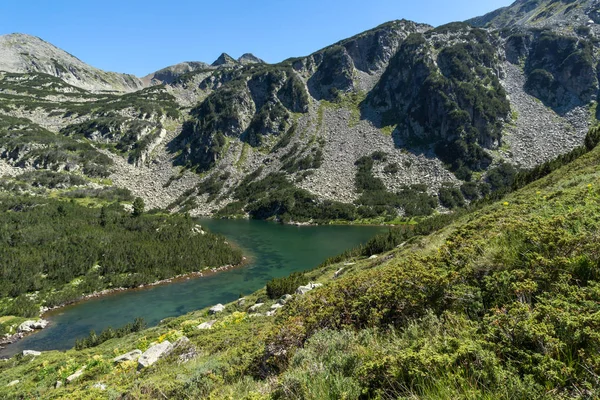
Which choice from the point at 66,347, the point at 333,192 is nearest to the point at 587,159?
the point at 66,347

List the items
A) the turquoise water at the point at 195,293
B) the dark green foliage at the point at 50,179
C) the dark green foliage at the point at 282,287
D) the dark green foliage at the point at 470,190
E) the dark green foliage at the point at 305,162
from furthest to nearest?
the dark green foliage at the point at 305,162 → the dark green foliage at the point at 50,179 → the dark green foliage at the point at 470,190 → the turquoise water at the point at 195,293 → the dark green foliage at the point at 282,287

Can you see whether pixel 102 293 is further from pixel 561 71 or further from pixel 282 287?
pixel 561 71

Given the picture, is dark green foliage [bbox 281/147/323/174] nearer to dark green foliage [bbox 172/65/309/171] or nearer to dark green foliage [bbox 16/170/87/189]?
dark green foliage [bbox 172/65/309/171]

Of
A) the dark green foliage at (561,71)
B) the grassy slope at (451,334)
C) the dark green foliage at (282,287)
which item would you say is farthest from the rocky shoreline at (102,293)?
the dark green foliage at (561,71)

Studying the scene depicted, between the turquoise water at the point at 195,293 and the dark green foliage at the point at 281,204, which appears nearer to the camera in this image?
the turquoise water at the point at 195,293

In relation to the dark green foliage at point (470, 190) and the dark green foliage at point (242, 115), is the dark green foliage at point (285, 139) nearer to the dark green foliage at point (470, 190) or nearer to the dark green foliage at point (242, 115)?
the dark green foliage at point (242, 115)

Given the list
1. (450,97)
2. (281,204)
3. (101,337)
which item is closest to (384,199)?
(281,204)

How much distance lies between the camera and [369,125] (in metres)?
150

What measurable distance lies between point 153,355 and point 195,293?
1364 inches

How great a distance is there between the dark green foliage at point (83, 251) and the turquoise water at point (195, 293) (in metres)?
4.56

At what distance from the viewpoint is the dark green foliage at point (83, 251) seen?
44500mm

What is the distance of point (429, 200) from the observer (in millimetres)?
107250

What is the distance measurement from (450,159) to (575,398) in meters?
137

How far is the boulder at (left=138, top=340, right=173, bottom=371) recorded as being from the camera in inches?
459
